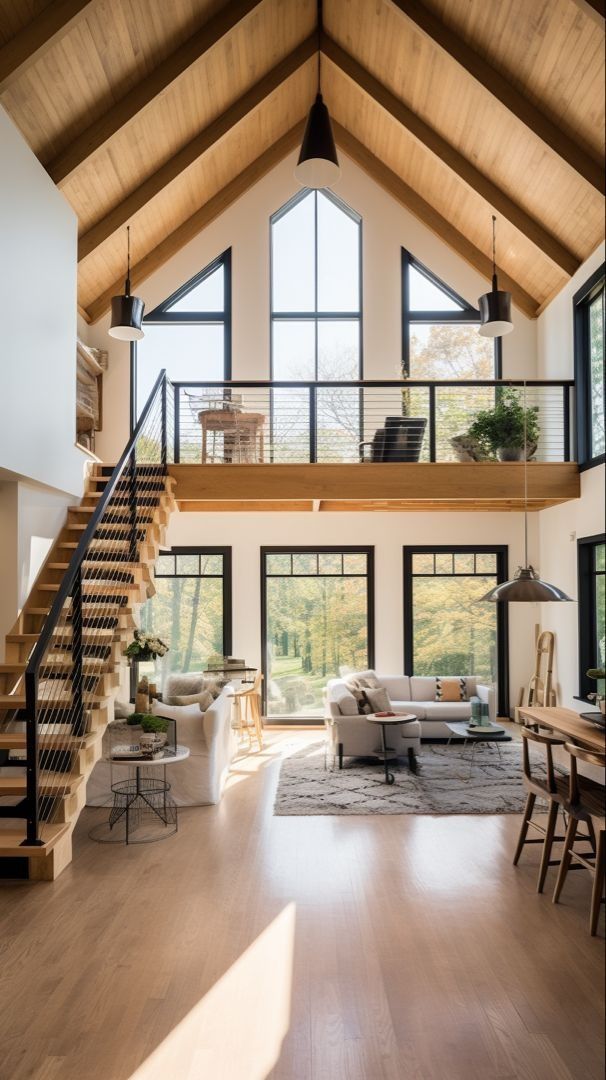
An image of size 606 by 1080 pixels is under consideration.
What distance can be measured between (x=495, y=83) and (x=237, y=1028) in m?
7.86

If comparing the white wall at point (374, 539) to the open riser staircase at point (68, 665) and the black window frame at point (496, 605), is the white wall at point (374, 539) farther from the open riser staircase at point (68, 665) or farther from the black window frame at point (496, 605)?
the open riser staircase at point (68, 665)

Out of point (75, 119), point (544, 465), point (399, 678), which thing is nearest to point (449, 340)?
point (544, 465)

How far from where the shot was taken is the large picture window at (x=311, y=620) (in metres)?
10.5

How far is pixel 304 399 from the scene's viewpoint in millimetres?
9859

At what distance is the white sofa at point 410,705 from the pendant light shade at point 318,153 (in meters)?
4.90

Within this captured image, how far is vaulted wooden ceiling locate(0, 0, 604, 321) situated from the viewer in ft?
21.6

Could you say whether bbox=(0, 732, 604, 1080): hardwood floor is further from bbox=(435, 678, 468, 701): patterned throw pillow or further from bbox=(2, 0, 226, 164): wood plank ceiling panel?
bbox=(2, 0, 226, 164): wood plank ceiling panel

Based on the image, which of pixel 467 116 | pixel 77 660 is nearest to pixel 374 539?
pixel 467 116

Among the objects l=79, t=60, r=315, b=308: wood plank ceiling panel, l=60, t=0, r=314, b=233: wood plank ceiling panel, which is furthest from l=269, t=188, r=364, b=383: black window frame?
l=60, t=0, r=314, b=233: wood plank ceiling panel

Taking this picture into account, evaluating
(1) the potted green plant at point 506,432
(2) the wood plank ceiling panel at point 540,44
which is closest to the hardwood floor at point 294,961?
(1) the potted green plant at point 506,432

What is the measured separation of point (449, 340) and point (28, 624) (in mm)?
6952

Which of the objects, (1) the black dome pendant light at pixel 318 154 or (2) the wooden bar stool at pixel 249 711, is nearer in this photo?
(1) the black dome pendant light at pixel 318 154

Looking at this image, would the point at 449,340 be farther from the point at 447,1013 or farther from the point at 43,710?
the point at 447,1013

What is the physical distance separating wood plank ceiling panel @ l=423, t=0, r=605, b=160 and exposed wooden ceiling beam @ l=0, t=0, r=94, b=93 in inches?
135
